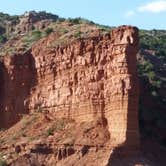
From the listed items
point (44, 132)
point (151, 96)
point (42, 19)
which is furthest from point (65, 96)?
point (42, 19)

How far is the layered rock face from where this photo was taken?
196 feet

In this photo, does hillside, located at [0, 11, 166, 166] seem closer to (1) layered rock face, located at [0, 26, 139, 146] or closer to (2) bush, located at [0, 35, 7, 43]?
(1) layered rock face, located at [0, 26, 139, 146]

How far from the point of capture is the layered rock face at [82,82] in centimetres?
5975

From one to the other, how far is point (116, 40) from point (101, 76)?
262 centimetres

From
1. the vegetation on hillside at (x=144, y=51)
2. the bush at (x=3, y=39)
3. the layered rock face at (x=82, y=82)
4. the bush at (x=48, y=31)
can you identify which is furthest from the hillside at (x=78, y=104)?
the bush at (x=3, y=39)

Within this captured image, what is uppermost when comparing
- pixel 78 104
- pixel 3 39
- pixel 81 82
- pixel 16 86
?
pixel 3 39

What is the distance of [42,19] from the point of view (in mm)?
110875

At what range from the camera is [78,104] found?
63.6m

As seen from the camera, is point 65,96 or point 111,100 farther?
point 65,96

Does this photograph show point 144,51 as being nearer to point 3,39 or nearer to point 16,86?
point 3,39

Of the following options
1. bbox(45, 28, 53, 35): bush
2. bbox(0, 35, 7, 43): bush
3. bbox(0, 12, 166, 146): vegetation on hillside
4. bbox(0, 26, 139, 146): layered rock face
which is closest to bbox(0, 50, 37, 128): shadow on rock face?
bbox(0, 26, 139, 146): layered rock face

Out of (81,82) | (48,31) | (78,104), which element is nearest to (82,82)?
(81,82)

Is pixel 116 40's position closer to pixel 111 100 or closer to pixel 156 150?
pixel 111 100

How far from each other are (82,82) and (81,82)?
0.14m
